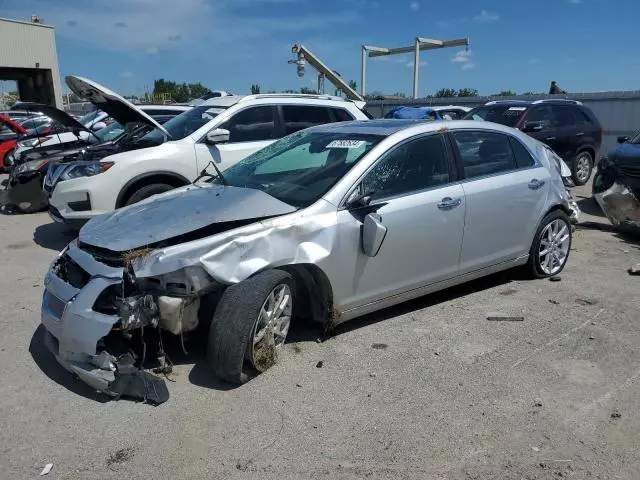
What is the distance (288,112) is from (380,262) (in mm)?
4362

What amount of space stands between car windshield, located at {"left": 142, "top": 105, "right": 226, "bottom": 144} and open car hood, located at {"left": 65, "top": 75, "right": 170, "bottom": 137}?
26cm

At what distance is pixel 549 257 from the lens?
19.0 ft

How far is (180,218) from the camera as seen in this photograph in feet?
12.5

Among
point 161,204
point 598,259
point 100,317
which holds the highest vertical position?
point 161,204

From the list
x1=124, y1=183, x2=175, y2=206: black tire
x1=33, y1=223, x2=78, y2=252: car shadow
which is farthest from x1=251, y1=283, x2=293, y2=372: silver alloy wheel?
x1=33, y1=223, x2=78, y2=252: car shadow

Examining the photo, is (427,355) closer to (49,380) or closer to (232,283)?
(232,283)

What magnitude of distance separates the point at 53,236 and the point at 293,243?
545cm

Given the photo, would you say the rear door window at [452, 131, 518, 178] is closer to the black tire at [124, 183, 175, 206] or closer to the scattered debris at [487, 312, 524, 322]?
the scattered debris at [487, 312, 524, 322]

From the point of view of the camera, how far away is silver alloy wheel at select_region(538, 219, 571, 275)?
5.70m

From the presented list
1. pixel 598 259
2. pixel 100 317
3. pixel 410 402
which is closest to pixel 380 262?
pixel 410 402

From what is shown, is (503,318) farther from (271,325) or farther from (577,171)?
(577,171)

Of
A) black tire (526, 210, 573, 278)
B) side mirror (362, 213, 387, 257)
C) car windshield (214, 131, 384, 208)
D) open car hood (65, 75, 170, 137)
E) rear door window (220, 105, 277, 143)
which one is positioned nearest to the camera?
side mirror (362, 213, 387, 257)

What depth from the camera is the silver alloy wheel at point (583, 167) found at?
12609mm

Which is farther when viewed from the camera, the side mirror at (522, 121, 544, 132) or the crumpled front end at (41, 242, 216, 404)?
the side mirror at (522, 121, 544, 132)
